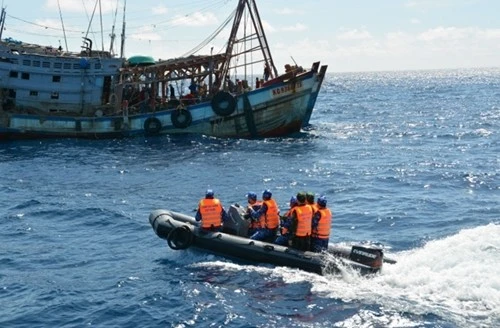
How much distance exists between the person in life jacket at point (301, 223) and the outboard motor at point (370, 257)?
146 cm

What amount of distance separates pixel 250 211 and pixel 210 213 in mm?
1192

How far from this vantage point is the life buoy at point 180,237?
1998cm

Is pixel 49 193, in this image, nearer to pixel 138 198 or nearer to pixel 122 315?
pixel 138 198

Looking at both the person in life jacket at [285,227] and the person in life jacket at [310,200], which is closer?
the person in life jacket at [310,200]

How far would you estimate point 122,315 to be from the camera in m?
15.7

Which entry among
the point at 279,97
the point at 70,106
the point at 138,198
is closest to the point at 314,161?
the point at 279,97

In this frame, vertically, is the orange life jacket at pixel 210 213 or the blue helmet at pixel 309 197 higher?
the blue helmet at pixel 309 197

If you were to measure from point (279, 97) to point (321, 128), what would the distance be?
10367mm

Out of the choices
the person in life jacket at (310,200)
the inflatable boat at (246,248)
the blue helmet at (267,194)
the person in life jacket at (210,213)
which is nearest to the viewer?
the inflatable boat at (246,248)

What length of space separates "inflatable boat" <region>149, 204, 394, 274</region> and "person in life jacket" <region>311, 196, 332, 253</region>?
0.30 metres

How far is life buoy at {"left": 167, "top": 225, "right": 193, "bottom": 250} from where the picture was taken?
787 inches

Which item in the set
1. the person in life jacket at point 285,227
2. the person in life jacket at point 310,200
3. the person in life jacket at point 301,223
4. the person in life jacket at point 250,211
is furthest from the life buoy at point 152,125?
the person in life jacket at point 301,223

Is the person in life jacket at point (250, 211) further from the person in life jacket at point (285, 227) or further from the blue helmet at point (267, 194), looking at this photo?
the person in life jacket at point (285, 227)

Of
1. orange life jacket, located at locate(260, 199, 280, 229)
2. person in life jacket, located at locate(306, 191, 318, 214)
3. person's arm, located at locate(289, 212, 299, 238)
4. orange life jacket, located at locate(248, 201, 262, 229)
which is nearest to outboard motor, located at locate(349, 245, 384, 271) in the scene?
person in life jacket, located at locate(306, 191, 318, 214)
